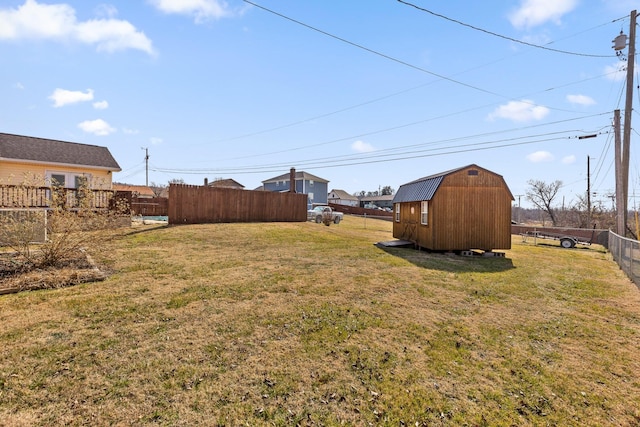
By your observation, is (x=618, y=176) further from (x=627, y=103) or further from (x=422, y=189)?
(x=422, y=189)

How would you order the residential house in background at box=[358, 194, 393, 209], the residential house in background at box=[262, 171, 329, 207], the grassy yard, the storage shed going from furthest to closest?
1. the residential house in background at box=[358, 194, 393, 209]
2. the residential house in background at box=[262, 171, 329, 207]
3. the storage shed
4. the grassy yard

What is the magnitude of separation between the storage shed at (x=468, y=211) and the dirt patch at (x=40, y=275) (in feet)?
34.2

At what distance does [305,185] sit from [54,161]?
29.1m

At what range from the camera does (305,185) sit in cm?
4166

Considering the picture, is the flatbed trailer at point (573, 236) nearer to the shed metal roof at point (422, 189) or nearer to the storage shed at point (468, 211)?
the storage shed at point (468, 211)

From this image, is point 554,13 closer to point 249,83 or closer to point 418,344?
point 418,344

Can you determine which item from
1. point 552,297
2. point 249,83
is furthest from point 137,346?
point 249,83

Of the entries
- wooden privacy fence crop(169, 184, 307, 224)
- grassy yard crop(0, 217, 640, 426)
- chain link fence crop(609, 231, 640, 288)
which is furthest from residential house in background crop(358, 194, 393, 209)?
grassy yard crop(0, 217, 640, 426)

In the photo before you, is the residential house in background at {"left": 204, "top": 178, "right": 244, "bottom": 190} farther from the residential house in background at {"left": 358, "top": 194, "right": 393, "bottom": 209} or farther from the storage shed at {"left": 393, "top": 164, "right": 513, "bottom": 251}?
the storage shed at {"left": 393, "top": 164, "right": 513, "bottom": 251}

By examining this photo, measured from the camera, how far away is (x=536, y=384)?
313cm

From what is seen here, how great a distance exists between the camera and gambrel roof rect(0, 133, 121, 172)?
47.8 feet

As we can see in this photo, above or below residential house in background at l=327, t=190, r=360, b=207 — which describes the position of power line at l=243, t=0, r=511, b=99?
above

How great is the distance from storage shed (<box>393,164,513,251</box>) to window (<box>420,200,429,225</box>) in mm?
174

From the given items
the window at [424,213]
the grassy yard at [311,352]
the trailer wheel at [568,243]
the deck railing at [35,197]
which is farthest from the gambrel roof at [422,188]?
the trailer wheel at [568,243]
